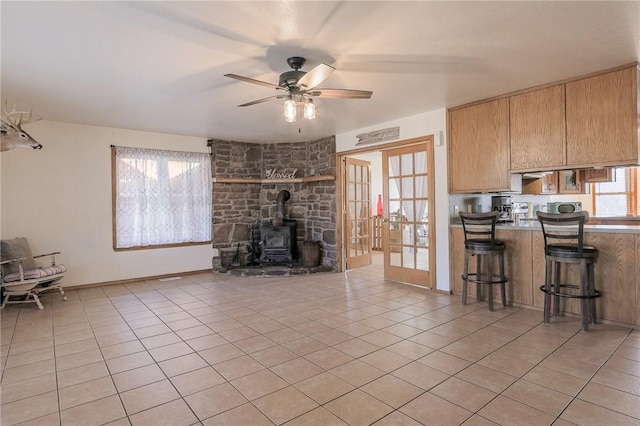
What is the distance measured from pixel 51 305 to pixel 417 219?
5.07m

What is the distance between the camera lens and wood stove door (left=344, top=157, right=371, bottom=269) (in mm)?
6496

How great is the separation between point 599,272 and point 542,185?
2900 millimetres

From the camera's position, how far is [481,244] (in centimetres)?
395

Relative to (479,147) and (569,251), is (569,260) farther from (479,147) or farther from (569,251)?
(479,147)

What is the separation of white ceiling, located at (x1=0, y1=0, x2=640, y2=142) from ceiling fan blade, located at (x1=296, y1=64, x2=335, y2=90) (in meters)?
0.24

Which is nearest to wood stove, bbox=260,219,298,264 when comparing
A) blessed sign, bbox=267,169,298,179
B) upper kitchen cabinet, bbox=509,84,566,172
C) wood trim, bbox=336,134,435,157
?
blessed sign, bbox=267,169,298,179

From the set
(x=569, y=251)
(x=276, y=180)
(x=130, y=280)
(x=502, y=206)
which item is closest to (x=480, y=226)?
(x=502, y=206)

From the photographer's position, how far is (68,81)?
137 inches

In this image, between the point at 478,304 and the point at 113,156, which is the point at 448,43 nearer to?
the point at 478,304

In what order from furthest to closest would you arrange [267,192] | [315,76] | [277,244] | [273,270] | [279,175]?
[267,192]
[279,175]
[277,244]
[273,270]
[315,76]

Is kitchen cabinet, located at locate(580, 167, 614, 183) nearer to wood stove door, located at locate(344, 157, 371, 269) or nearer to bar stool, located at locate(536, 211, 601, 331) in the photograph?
bar stool, located at locate(536, 211, 601, 331)

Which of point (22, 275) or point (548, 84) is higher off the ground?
point (548, 84)

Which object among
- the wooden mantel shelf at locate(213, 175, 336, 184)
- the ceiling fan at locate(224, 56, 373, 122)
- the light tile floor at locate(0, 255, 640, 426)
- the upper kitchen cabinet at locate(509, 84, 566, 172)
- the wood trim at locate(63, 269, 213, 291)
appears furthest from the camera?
the wooden mantel shelf at locate(213, 175, 336, 184)

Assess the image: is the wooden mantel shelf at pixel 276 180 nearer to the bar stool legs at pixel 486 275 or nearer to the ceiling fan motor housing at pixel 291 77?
the bar stool legs at pixel 486 275
